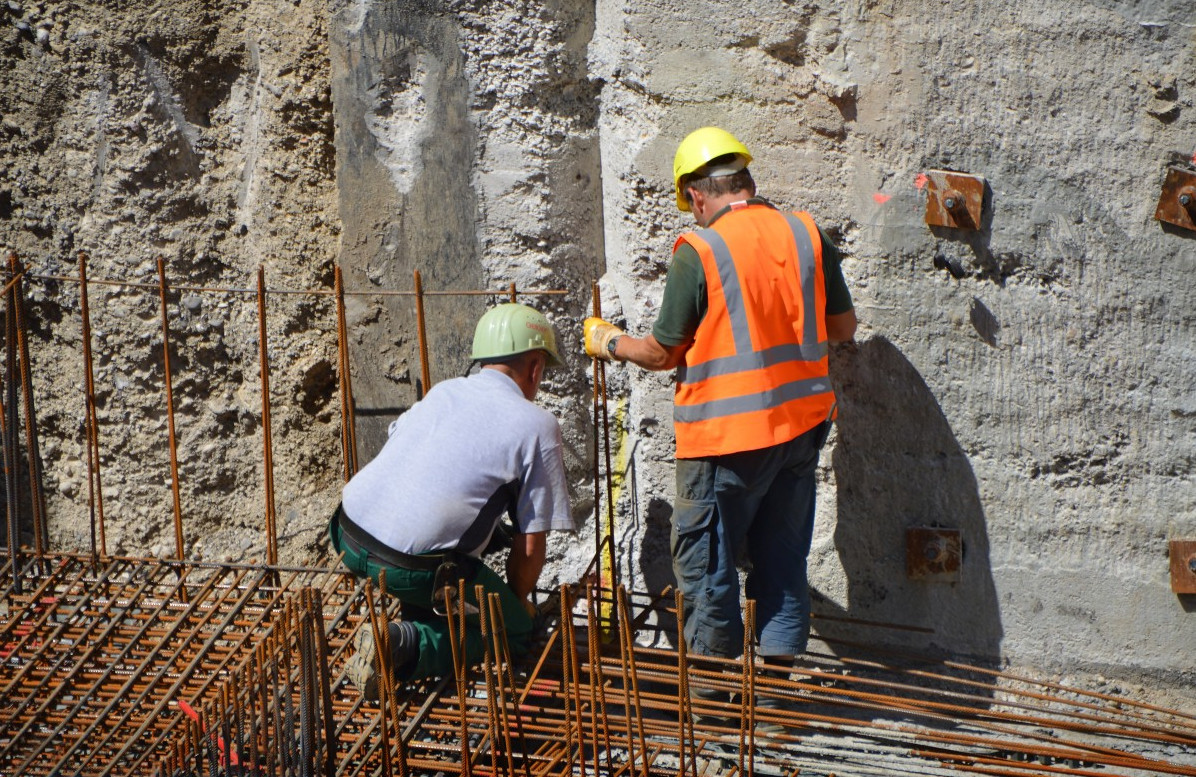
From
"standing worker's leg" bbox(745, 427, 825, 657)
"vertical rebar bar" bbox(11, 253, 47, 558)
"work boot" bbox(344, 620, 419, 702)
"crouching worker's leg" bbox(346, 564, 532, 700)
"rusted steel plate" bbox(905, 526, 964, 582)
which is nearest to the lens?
"work boot" bbox(344, 620, 419, 702)

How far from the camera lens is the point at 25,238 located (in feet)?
15.0

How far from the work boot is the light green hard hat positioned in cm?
83

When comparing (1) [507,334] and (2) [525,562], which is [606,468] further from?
(1) [507,334]

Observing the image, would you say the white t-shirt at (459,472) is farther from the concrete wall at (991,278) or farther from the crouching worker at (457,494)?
the concrete wall at (991,278)

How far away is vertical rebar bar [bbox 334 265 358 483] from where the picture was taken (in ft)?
13.1

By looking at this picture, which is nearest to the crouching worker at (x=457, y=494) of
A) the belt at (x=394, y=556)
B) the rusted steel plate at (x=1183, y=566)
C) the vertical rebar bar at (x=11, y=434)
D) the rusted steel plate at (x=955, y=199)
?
the belt at (x=394, y=556)

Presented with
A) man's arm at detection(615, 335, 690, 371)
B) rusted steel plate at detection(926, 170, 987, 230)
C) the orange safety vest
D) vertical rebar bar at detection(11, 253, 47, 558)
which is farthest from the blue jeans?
vertical rebar bar at detection(11, 253, 47, 558)

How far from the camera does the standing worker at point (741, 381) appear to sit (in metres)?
3.32

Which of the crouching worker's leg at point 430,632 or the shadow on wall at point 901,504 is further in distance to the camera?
the shadow on wall at point 901,504

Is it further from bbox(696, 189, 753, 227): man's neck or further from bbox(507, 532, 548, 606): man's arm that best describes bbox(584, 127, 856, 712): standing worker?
bbox(507, 532, 548, 606): man's arm

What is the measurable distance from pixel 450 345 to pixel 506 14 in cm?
116

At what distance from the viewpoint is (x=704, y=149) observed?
11.4 feet

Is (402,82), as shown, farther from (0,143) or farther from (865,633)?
(865,633)

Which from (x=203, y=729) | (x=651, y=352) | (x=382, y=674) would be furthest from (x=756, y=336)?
(x=203, y=729)
